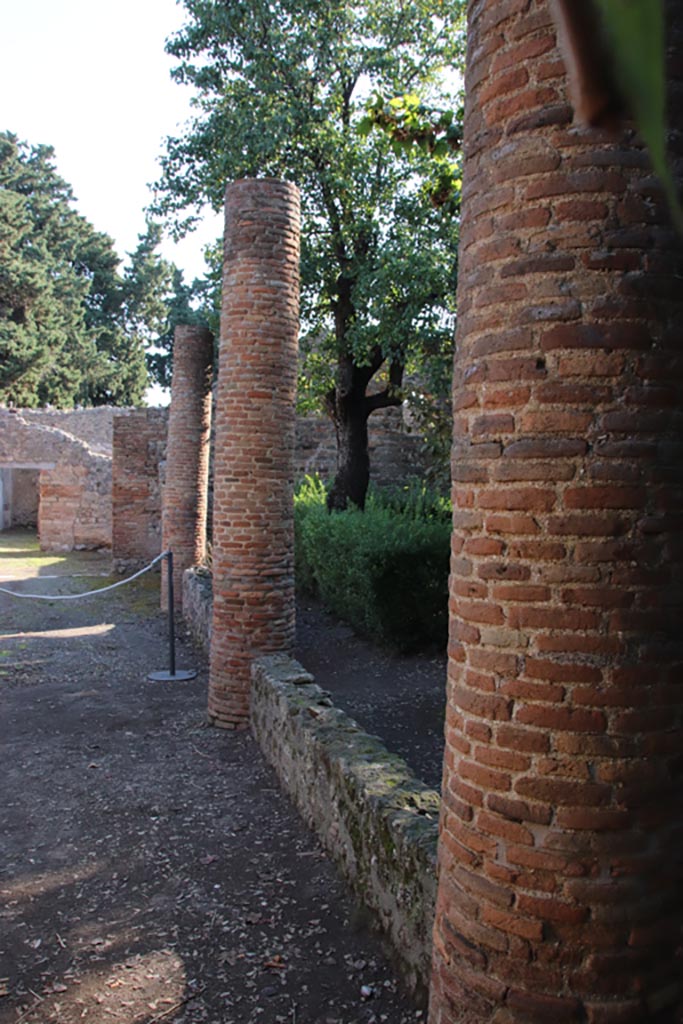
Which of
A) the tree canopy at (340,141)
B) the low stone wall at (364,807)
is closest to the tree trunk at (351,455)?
the tree canopy at (340,141)

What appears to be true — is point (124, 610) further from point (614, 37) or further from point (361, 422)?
point (614, 37)

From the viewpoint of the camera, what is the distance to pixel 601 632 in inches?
91.0

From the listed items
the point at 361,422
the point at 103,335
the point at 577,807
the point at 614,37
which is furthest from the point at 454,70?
the point at 103,335

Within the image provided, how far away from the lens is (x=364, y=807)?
4.56m

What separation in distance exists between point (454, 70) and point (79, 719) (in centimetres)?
1173

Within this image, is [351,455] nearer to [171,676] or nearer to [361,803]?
[171,676]

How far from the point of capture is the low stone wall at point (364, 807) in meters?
3.85

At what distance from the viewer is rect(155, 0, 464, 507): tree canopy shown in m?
12.8

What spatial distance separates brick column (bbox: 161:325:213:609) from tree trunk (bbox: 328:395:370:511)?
240 centimetres

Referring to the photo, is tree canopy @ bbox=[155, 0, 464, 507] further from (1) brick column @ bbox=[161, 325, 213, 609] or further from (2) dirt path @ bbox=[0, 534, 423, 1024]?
(2) dirt path @ bbox=[0, 534, 423, 1024]

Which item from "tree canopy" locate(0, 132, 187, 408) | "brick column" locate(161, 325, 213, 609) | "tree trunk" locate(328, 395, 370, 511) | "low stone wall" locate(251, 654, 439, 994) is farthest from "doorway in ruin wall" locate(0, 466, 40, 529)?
"low stone wall" locate(251, 654, 439, 994)

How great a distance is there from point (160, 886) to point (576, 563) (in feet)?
12.2

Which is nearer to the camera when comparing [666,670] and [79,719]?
[666,670]

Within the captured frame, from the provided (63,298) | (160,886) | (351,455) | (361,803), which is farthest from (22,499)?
(361,803)
